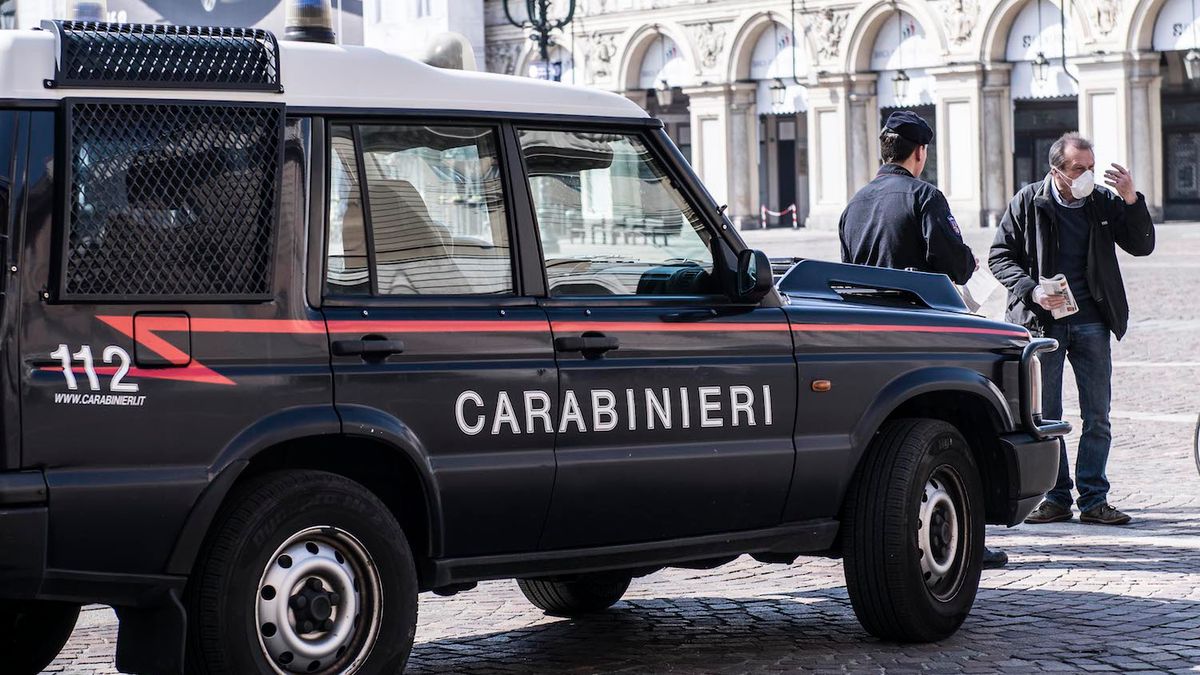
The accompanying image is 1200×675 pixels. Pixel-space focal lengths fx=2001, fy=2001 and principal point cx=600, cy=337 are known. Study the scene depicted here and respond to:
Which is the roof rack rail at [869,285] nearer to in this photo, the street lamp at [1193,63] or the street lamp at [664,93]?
the street lamp at [1193,63]

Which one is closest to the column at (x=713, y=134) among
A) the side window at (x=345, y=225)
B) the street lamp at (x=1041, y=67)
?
the street lamp at (x=1041, y=67)

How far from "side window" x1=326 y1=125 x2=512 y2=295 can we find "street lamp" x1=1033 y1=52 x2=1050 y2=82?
43.1 meters

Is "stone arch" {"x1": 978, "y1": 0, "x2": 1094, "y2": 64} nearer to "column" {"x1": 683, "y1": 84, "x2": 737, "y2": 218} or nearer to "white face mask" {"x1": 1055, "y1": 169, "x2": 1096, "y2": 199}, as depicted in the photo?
"column" {"x1": 683, "y1": 84, "x2": 737, "y2": 218}

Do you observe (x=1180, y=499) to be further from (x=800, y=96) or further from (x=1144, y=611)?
(x=800, y=96)

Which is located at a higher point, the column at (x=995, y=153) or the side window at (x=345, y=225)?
the column at (x=995, y=153)

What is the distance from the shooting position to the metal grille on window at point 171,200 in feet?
15.8

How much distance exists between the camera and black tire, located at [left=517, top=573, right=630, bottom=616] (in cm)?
719

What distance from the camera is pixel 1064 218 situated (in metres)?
9.30

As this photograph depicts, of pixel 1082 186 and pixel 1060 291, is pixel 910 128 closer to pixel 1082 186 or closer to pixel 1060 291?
pixel 1082 186

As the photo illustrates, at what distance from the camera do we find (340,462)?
5.39 metres

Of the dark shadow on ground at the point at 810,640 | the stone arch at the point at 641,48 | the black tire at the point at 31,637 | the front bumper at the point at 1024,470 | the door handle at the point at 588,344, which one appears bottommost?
the dark shadow on ground at the point at 810,640

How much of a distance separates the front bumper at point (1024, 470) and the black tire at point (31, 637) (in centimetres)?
311

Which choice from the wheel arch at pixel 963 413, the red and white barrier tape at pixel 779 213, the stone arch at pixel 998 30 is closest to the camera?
the wheel arch at pixel 963 413

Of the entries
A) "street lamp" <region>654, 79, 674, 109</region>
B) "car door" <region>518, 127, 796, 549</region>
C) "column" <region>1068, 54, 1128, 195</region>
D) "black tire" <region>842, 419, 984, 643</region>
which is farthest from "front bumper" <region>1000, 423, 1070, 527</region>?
"street lamp" <region>654, 79, 674, 109</region>
